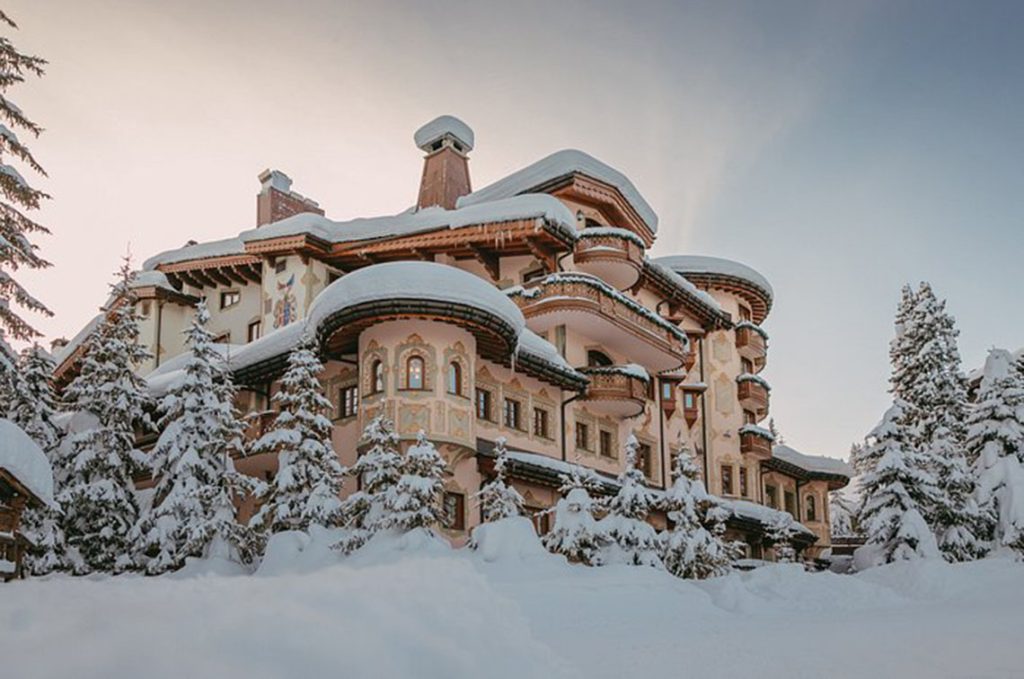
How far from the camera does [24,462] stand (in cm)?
1825

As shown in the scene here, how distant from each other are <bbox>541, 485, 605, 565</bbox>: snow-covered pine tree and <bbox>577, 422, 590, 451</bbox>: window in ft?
38.4

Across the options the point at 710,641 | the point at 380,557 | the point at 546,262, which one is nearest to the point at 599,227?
the point at 546,262

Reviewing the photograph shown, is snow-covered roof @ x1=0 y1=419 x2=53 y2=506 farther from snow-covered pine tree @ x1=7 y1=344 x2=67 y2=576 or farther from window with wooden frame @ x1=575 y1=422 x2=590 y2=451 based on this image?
window with wooden frame @ x1=575 y1=422 x2=590 y2=451

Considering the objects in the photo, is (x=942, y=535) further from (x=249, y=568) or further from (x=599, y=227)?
(x=249, y=568)

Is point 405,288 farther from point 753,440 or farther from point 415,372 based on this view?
point 753,440

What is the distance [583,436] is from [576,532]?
498 inches

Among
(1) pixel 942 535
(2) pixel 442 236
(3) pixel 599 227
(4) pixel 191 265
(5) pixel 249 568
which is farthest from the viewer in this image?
(4) pixel 191 265

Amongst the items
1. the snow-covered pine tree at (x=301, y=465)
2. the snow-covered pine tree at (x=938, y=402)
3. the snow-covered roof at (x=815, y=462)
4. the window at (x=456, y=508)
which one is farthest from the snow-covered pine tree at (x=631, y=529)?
the snow-covered roof at (x=815, y=462)

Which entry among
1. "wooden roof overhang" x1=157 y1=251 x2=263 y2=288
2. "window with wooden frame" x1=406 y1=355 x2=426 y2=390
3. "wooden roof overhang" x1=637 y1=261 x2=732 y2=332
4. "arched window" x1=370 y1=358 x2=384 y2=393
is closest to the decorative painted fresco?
"wooden roof overhang" x1=157 y1=251 x2=263 y2=288

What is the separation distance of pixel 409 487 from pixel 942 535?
18.6 m

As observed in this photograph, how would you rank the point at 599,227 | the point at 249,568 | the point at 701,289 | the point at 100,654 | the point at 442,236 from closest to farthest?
the point at 100,654 < the point at 249,568 < the point at 442,236 < the point at 599,227 < the point at 701,289

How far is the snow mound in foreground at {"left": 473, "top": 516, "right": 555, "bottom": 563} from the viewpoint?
1850 centimetres

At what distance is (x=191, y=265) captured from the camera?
4031 centimetres

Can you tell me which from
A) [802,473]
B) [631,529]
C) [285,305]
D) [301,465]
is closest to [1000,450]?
[631,529]
